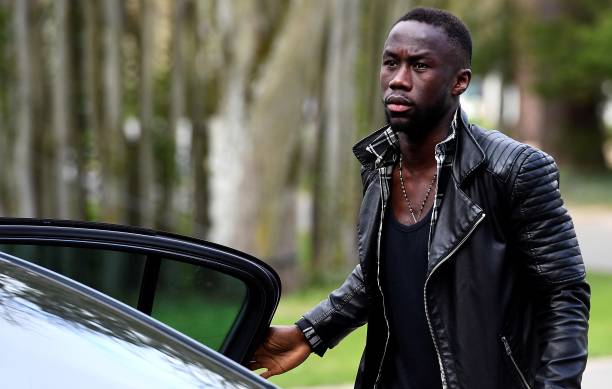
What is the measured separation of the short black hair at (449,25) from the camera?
3275 mm

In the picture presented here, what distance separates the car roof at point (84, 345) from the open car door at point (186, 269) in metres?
0.18

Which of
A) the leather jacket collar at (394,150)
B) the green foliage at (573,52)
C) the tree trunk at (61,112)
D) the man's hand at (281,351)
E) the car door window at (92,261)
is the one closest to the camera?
the leather jacket collar at (394,150)

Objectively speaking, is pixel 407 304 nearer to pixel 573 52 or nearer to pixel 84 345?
pixel 84 345

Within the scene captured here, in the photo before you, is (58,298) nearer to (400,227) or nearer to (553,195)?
(400,227)

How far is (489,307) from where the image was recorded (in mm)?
3166

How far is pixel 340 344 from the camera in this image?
10250mm

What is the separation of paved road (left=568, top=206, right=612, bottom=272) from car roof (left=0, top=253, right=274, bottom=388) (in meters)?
14.2

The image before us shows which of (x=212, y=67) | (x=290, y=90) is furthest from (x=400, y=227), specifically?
(x=212, y=67)

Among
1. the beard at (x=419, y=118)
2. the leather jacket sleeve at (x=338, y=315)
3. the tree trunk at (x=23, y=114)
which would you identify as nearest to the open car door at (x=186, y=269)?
the leather jacket sleeve at (x=338, y=315)

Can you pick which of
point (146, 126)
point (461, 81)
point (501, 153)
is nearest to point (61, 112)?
point (146, 126)

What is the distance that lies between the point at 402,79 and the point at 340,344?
716cm

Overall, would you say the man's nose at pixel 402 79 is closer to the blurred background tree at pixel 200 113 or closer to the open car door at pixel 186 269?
the open car door at pixel 186 269

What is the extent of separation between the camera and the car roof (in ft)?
8.20

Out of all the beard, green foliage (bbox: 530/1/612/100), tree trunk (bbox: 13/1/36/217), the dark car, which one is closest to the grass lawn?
tree trunk (bbox: 13/1/36/217)
